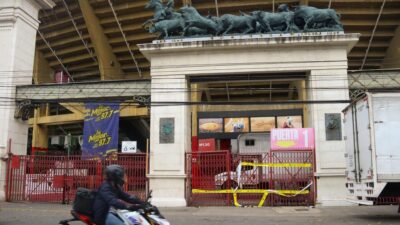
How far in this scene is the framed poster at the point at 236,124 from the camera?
112 feet

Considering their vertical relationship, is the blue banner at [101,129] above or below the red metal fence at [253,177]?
above

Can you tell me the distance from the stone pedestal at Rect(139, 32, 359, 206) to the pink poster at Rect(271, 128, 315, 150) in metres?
→ 0.33

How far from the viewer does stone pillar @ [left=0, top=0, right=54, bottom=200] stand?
20.4 metres

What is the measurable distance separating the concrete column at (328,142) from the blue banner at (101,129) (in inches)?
347

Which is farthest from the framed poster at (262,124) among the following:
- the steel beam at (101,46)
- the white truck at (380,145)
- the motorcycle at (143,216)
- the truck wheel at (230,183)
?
the motorcycle at (143,216)

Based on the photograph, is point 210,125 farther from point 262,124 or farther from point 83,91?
point 83,91

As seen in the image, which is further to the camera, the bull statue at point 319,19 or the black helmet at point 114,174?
the bull statue at point 319,19

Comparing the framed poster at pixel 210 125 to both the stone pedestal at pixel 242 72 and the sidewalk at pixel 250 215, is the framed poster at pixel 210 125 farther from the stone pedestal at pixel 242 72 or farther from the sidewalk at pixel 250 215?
the sidewalk at pixel 250 215

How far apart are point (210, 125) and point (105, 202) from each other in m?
28.1

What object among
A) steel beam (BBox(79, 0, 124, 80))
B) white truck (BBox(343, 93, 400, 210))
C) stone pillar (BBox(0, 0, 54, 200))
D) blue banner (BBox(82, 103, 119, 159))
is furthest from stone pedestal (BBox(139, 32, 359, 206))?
steel beam (BBox(79, 0, 124, 80))

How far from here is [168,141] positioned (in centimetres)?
1814

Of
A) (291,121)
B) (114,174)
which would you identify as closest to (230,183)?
(114,174)

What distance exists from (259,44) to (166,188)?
680 centimetres

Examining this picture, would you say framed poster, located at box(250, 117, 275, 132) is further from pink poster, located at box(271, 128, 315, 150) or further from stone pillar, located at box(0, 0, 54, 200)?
stone pillar, located at box(0, 0, 54, 200)
